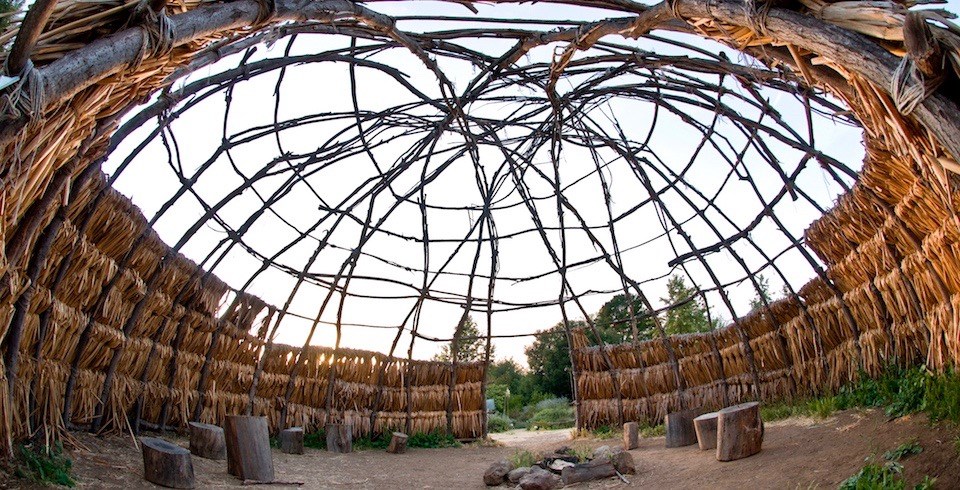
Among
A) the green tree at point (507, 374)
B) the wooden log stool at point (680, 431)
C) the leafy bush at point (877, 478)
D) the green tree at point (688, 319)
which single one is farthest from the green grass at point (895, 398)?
the green tree at point (507, 374)

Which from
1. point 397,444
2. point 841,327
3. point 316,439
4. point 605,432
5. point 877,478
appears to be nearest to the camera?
point 877,478

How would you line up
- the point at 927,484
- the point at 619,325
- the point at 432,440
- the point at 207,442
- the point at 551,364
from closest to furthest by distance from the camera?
1. the point at 927,484
2. the point at 207,442
3. the point at 432,440
4. the point at 619,325
5. the point at 551,364

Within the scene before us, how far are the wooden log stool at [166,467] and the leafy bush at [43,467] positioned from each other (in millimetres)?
553

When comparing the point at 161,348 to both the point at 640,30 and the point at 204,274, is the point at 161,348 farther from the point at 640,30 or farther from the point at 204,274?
the point at 640,30

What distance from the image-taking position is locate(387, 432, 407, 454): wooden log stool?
9.21m

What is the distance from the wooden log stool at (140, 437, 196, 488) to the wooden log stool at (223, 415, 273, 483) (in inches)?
27.2

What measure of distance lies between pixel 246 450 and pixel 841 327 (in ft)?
19.5

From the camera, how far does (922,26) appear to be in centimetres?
235

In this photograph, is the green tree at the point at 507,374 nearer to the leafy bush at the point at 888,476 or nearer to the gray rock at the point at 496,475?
the gray rock at the point at 496,475

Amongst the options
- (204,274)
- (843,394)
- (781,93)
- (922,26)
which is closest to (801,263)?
(843,394)

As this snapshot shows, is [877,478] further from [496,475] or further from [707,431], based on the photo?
[496,475]

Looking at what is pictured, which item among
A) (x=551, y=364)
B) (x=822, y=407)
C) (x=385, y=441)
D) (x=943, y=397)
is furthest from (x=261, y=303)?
(x=551, y=364)

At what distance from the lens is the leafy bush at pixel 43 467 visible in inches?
177

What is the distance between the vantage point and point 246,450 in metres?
6.17
